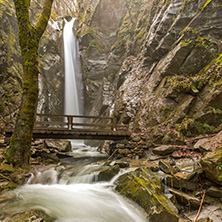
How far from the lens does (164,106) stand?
32.1 feet

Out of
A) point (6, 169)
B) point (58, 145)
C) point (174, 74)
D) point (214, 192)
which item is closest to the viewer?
point (214, 192)

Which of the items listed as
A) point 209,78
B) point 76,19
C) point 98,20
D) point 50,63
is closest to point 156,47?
point 209,78

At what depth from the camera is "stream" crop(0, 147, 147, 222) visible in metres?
3.55

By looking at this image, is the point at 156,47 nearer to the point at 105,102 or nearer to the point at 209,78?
the point at 209,78

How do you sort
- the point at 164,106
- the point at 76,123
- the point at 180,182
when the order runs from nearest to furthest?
the point at 180,182 → the point at 164,106 → the point at 76,123

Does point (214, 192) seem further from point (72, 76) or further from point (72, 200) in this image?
point (72, 76)

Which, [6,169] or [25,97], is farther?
[25,97]

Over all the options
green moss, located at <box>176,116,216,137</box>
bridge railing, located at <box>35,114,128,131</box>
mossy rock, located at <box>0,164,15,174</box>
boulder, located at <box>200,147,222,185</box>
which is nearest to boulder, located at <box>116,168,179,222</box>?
boulder, located at <box>200,147,222,185</box>

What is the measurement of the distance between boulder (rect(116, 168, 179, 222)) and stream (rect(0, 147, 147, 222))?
0.67 feet

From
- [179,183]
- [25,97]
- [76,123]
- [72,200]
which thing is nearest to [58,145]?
[76,123]

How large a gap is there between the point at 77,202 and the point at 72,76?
23.2m

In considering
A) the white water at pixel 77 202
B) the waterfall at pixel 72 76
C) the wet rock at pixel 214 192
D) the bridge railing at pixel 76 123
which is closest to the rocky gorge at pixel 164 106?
the wet rock at pixel 214 192

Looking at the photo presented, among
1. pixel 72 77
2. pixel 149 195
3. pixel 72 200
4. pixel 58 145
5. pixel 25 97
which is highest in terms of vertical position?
pixel 72 77

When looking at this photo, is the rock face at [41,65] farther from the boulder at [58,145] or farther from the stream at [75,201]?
the stream at [75,201]
